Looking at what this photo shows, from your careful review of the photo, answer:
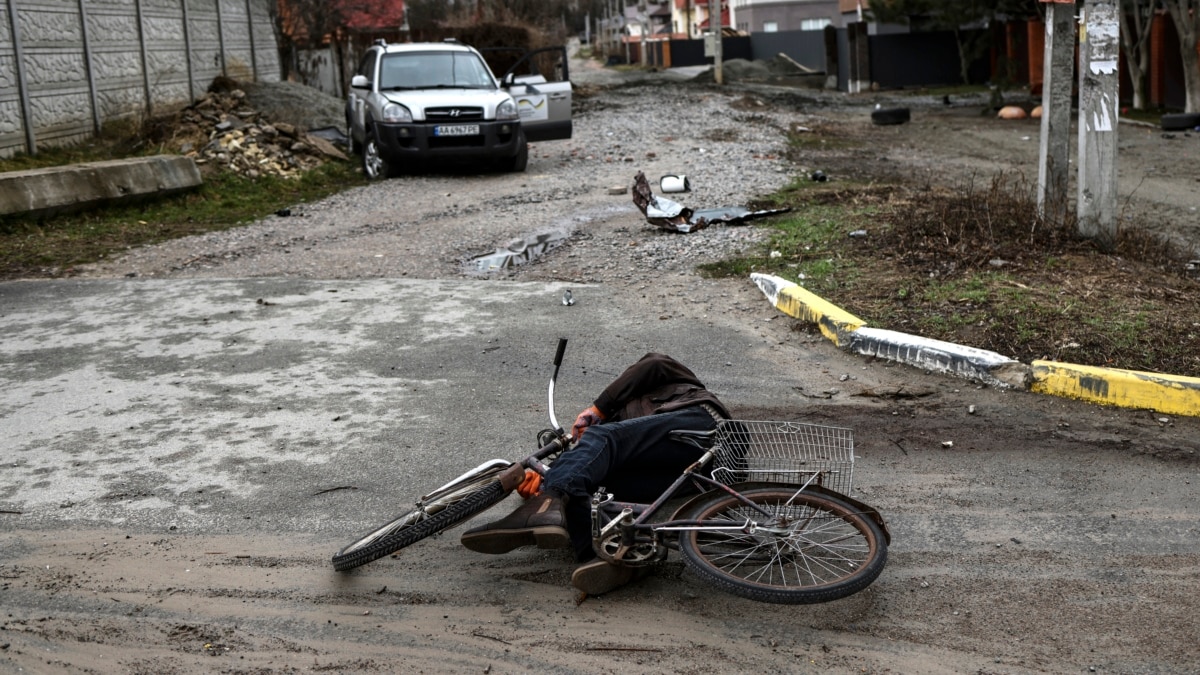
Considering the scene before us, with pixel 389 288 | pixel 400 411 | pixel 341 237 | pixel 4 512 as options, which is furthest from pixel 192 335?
pixel 341 237

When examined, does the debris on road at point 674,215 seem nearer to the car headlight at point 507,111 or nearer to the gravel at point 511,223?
the gravel at point 511,223

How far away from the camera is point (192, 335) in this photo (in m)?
7.72

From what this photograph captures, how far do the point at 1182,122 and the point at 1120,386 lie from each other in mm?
15541

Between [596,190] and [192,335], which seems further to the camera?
[596,190]

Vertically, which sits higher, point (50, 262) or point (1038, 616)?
point (50, 262)

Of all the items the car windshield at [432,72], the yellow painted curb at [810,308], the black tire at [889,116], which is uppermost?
the car windshield at [432,72]

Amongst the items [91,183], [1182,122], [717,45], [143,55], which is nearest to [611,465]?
[91,183]

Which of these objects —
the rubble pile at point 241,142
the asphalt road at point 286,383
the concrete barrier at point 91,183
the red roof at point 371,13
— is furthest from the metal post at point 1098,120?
the red roof at point 371,13

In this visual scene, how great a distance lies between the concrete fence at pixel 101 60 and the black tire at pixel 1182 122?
17.0 metres

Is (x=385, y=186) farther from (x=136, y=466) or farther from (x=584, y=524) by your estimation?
(x=584, y=524)

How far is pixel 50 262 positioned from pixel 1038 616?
371 inches

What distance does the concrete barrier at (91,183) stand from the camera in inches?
465

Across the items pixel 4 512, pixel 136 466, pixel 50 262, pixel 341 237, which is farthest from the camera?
pixel 341 237

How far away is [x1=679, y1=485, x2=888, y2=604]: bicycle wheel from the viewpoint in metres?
3.95
